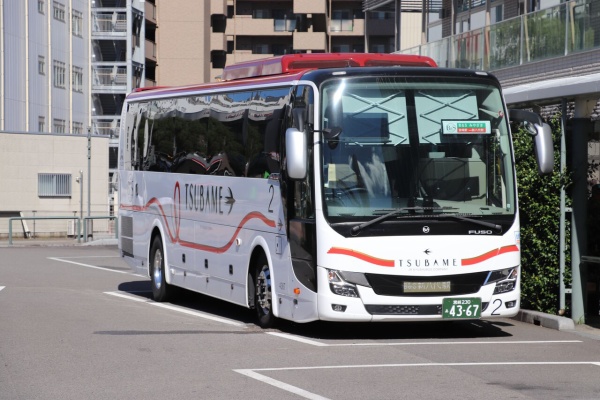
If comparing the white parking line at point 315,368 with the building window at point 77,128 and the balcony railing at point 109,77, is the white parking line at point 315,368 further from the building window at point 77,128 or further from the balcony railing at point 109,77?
the balcony railing at point 109,77

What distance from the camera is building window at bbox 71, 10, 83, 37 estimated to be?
75.8 m

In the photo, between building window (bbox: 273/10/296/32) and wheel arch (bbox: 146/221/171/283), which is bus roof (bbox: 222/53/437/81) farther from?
building window (bbox: 273/10/296/32)

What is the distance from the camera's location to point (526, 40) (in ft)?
88.6

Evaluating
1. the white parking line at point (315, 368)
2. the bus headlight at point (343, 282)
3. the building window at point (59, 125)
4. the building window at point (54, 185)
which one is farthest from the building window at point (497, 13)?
the building window at point (59, 125)

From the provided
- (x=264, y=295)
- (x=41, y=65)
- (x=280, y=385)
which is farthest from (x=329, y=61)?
(x=41, y=65)

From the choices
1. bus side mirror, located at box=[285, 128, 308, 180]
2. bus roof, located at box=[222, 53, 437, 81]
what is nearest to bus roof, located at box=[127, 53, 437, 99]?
bus roof, located at box=[222, 53, 437, 81]

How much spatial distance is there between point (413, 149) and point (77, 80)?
213ft

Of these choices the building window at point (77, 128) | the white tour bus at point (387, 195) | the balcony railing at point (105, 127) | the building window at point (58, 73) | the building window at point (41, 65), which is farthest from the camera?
the balcony railing at point (105, 127)

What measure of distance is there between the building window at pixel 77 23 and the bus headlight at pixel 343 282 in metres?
64.1

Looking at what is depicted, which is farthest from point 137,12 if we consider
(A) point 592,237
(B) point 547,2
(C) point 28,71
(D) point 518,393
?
(D) point 518,393

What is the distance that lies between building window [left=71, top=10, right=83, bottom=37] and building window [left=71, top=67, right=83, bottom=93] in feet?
7.04

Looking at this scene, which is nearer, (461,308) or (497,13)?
(461,308)

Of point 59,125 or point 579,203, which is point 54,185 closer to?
point 59,125

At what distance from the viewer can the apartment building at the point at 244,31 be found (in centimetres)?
9450
